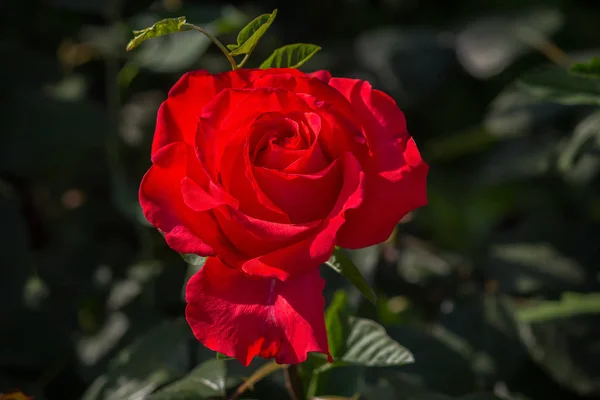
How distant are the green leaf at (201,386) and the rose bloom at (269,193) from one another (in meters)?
0.19

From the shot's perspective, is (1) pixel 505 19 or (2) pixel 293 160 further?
(1) pixel 505 19

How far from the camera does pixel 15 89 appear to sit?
136cm

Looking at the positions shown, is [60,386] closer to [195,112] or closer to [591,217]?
[195,112]

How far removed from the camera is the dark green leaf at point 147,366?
795 mm

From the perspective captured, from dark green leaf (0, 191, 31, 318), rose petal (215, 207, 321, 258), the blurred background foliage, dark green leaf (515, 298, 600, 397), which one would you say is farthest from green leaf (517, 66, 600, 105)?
dark green leaf (0, 191, 31, 318)

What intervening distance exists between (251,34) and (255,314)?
0.25 meters

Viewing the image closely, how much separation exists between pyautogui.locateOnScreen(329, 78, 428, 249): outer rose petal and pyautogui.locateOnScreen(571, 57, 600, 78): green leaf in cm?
30

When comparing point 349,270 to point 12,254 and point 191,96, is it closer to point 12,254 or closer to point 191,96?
point 191,96

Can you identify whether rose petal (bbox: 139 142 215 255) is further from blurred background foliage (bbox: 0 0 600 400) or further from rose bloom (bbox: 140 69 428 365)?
blurred background foliage (bbox: 0 0 600 400)

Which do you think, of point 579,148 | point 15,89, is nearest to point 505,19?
point 579,148

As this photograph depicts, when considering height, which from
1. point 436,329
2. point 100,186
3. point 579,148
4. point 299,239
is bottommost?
point 100,186

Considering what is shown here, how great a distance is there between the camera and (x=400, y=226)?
127cm

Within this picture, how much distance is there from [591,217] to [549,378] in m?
0.66

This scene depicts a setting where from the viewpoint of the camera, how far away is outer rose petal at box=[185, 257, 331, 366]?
53 cm
